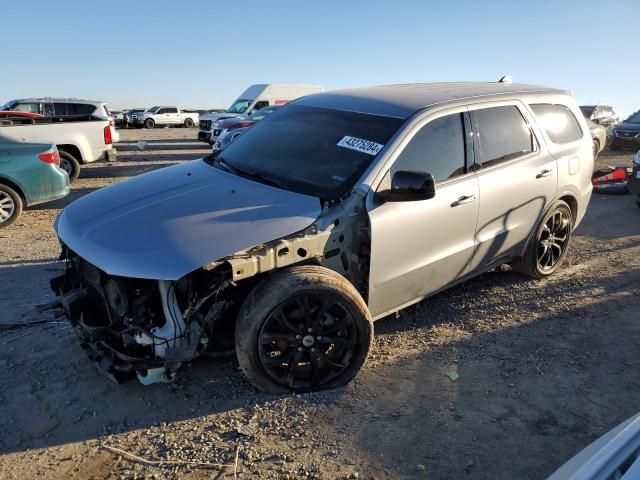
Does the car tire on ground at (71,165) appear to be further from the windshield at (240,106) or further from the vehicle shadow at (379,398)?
the windshield at (240,106)

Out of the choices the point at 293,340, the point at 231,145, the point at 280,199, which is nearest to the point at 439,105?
the point at 280,199

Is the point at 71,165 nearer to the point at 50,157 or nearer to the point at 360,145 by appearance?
the point at 50,157

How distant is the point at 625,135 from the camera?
1744 centimetres

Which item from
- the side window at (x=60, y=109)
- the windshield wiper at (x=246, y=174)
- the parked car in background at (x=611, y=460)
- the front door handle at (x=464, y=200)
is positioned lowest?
the side window at (x=60, y=109)

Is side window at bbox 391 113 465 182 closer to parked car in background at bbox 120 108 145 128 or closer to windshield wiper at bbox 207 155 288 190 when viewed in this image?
windshield wiper at bbox 207 155 288 190

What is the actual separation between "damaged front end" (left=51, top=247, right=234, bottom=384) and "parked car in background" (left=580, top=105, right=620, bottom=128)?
63.4 ft

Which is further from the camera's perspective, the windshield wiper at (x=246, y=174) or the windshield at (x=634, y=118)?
the windshield at (x=634, y=118)

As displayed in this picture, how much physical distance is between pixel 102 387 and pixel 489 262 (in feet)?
10.6

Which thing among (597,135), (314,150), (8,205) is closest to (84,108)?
(8,205)

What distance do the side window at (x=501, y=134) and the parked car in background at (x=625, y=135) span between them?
48.8 feet

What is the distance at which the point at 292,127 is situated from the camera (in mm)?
4496

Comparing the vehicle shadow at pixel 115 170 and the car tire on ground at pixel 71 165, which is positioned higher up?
the car tire on ground at pixel 71 165

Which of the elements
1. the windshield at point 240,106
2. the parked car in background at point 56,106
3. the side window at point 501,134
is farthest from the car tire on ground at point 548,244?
the windshield at point 240,106

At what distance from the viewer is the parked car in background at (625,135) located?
56.6 feet
